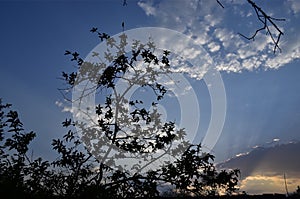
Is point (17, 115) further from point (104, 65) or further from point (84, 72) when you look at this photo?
point (104, 65)

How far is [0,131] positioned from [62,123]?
420cm

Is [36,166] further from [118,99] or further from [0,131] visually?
[0,131]

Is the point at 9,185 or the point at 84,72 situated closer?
the point at 9,185

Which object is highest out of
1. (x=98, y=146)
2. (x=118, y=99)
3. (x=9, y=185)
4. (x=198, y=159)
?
(x=118, y=99)

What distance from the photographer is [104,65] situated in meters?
7.28

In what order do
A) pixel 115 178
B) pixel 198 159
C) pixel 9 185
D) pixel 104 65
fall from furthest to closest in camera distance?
pixel 104 65 < pixel 115 178 < pixel 198 159 < pixel 9 185

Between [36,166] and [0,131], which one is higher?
[0,131]

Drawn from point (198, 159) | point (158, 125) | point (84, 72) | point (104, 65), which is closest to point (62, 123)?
point (84, 72)

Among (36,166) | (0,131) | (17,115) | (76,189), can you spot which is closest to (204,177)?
(76,189)

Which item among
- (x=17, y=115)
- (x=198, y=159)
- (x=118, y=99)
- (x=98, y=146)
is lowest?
(x=198, y=159)

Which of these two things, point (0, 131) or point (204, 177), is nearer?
point (204, 177)

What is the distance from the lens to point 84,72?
23.8 ft

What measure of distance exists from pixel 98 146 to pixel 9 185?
2.58m

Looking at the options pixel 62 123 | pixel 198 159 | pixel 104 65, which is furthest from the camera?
pixel 104 65
